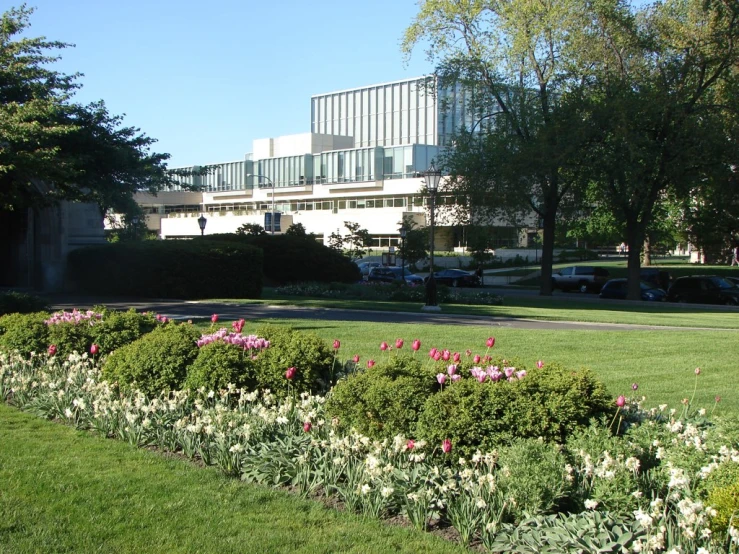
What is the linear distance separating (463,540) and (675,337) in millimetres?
12194

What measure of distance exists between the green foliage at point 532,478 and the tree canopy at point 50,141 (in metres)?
14.4

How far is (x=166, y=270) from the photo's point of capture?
27.5 m

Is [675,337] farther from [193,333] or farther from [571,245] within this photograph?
[571,245]

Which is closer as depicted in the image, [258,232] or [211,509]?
[211,509]

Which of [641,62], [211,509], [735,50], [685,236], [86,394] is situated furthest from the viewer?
[685,236]

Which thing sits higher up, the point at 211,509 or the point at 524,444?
the point at 524,444

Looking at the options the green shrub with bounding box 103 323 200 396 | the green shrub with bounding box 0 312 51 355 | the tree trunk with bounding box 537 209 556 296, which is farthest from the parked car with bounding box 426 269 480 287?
the green shrub with bounding box 103 323 200 396

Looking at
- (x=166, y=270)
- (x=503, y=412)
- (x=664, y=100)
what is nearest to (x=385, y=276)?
(x=664, y=100)

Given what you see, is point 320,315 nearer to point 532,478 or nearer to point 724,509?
point 532,478

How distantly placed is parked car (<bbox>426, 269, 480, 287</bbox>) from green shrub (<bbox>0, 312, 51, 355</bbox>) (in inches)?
1569

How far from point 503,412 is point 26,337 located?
6806 mm

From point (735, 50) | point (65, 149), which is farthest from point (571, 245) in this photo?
point (65, 149)

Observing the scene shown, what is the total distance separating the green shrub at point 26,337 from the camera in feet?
33.1

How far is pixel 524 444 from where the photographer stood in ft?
17.4
